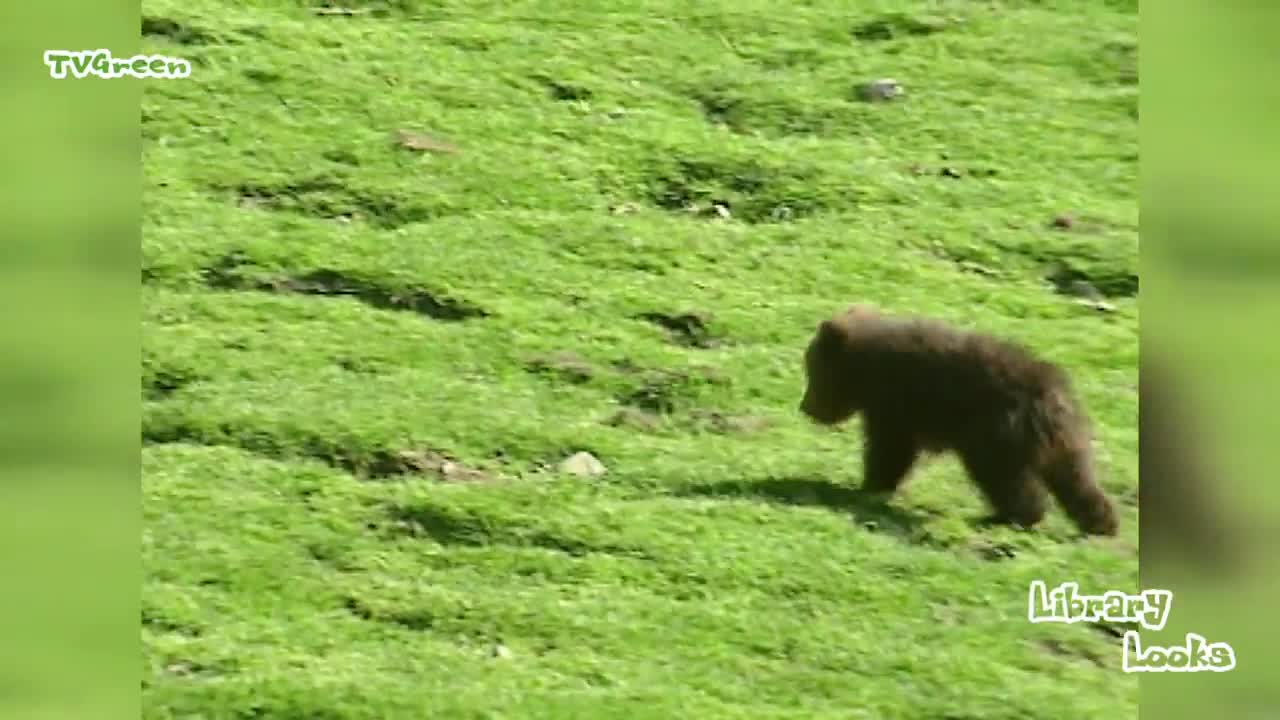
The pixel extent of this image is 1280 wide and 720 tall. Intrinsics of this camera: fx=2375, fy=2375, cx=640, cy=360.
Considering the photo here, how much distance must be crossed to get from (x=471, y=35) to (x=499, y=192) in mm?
498

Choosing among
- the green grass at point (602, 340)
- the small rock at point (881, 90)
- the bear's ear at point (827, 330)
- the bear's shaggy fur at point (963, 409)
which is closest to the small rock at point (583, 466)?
the green grass at point (602, 340)

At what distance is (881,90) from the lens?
7.07 metres

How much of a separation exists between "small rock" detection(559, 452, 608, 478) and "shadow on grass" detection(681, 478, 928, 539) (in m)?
0.25

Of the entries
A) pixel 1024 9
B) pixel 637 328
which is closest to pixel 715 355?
pixel 637 328

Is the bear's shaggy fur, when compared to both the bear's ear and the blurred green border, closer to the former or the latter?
the bear's ear

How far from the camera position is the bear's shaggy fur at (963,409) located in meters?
6.69

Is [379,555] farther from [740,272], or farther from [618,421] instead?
[740,272]

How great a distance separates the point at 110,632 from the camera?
6328 millimetres

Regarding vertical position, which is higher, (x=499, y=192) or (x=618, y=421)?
(x=499, y=192)

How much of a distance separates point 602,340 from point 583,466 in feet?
1.26

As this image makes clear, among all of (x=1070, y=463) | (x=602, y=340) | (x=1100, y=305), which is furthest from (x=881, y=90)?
(x=1070, y=463)

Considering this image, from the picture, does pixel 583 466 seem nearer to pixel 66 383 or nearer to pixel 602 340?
pixel 602 340

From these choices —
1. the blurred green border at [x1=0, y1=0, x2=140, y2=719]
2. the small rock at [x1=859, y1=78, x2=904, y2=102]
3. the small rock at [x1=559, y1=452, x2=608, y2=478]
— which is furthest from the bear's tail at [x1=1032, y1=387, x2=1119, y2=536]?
the blurred green border at [x1=0, y1=0, x2=140, y2=719]

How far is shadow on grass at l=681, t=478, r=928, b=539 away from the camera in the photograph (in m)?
6.61
